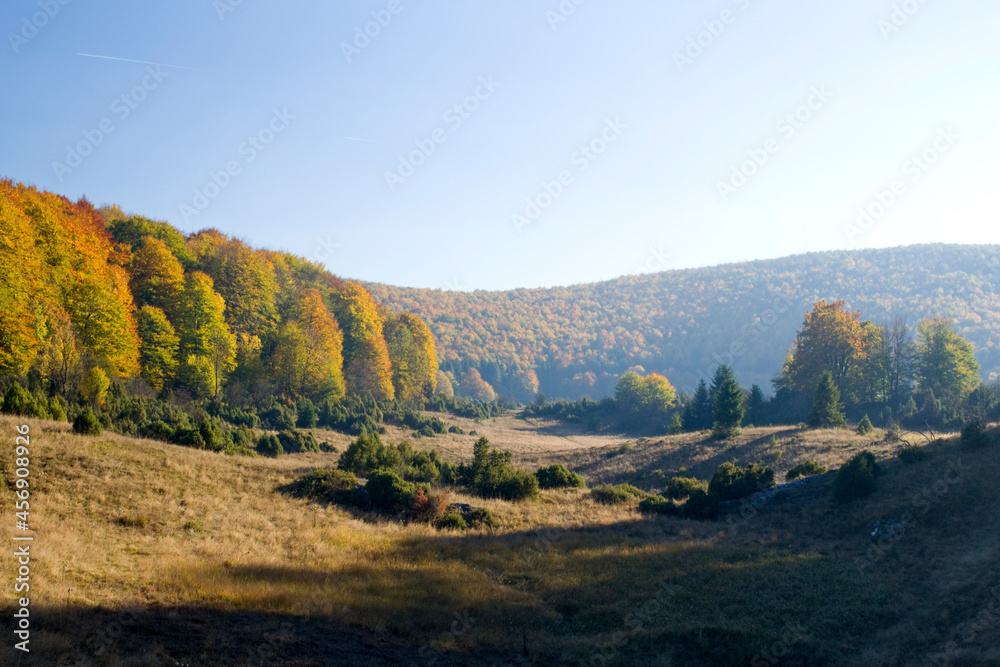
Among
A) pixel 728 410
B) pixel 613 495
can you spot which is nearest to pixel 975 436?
pixel 613 495

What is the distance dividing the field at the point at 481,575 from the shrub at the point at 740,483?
143 centimetres

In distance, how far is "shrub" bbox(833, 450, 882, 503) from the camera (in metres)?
20.9

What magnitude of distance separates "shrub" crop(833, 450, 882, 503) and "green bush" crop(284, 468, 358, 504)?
63.0 ft

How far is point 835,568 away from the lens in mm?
15062

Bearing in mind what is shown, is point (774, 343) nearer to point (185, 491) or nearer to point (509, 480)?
point (509, 480)

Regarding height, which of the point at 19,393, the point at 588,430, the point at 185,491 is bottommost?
the point at 588,430

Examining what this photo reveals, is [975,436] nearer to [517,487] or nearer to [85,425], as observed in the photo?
[517,487]

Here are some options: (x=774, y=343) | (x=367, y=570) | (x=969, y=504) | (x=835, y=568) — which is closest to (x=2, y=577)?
(x=367, y=570)

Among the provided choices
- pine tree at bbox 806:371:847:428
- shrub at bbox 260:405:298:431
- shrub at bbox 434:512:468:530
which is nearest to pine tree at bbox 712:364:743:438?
pine tree at bbox 806:371:847:428

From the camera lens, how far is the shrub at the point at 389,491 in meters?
19.4

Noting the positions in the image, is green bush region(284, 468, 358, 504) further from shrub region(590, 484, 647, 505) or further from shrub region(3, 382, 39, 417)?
shrub region(590, 484, 647, 505)

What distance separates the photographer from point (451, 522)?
18.5 metres

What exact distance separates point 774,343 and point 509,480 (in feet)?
560

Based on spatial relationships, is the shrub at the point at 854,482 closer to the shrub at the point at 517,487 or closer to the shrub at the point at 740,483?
the shrub at the point at 740,483
